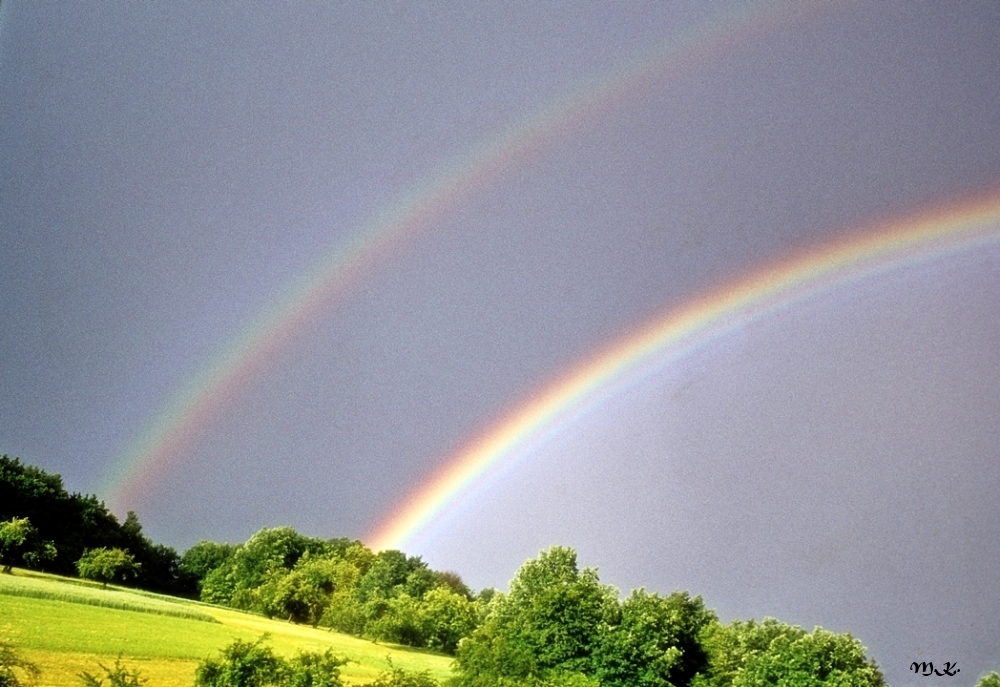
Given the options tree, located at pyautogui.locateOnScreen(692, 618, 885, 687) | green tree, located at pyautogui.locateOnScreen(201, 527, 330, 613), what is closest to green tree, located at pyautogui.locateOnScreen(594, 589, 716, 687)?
tree, located at pyautogui.locateOnScreen(692, 618, 885, 687)

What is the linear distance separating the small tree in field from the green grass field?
56.3 inches

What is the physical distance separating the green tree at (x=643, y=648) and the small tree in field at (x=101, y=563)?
1990 cm

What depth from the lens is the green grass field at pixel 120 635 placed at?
54.4 ft

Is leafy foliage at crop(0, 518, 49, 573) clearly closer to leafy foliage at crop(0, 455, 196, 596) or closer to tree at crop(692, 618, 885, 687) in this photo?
leafy foliage at crop(0, 455, 196, 596)

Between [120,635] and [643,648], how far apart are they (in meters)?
15.4

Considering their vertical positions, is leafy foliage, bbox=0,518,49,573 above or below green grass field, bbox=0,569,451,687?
above

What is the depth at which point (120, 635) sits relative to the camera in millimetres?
19562

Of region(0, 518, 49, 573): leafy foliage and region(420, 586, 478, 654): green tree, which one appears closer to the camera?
region(0, 518, 49, 573): leafy foliage

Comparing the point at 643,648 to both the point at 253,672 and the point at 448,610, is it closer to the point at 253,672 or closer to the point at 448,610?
the point at 448,610

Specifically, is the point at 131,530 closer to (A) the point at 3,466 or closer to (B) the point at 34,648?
(A) the point at 3,466

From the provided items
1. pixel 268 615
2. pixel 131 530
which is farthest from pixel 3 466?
pixel 268 615

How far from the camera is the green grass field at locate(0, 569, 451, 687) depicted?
16.6m

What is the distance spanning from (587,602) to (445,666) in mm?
7594

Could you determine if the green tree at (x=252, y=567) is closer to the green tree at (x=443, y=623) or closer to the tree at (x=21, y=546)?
the green tree at (x=443, y=623)
